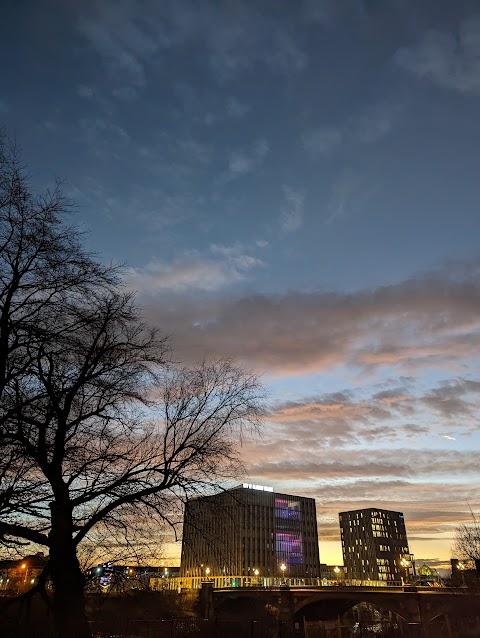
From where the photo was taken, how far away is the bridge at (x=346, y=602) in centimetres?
5603

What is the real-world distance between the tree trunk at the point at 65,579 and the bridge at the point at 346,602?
1642 inches

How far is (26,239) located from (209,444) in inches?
207

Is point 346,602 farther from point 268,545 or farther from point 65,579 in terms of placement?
point 65,579

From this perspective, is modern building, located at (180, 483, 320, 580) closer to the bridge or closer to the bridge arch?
the bridge arch

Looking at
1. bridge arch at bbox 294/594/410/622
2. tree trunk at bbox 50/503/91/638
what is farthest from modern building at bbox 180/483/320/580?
tree trunk at bbox 50/503/91/638

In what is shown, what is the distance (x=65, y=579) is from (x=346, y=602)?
3475 inches

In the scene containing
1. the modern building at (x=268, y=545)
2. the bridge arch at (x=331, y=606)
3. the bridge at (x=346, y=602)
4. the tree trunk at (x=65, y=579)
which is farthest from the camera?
the modern building at (x=268, y=545)

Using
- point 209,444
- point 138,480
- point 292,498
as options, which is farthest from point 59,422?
point 292,498

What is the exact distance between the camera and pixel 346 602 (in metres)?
79.6

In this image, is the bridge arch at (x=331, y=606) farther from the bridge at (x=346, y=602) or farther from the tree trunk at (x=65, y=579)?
the tree trunk at (x=65, y=579)

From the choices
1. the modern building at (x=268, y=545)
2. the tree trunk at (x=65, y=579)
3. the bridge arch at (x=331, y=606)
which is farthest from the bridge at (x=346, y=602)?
the modern building at (x=268, y=545)

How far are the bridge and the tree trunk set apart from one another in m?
41.7

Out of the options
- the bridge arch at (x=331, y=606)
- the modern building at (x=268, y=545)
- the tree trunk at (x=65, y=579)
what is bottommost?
the bridge arch at (x=331, y=606)

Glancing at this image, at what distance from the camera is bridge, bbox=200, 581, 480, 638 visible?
2206 inches
